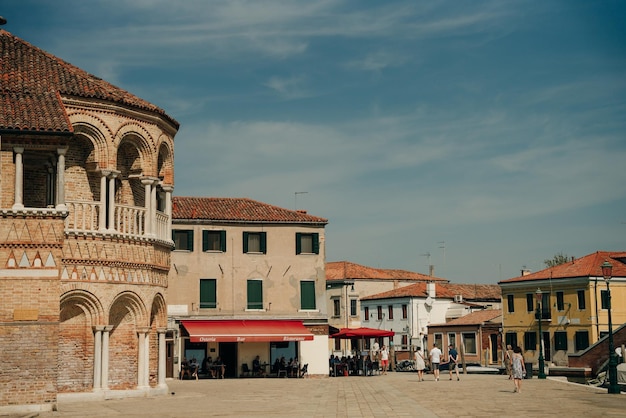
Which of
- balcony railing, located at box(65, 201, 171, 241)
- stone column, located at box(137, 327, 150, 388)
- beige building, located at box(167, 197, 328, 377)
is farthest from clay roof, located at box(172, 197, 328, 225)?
stone column, located at box(137, 327, 150, 388)

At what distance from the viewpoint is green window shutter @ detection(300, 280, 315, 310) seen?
1940 inches

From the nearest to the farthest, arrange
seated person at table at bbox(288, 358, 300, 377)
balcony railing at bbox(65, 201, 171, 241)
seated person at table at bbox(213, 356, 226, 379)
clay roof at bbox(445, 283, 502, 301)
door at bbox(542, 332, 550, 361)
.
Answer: balcony railing at bbox(65, 201, 171, 241)
seated person at table at bbox(213, 356, 226, 379)
seated person at table at bbox(288, 358, 300, 377)
door at bbox(542, 332, 550, 361)
clay roof at bbox(445, 283, 502, 301)

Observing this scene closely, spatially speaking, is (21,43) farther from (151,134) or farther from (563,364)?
(563,364)

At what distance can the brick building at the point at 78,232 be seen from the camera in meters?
23.6

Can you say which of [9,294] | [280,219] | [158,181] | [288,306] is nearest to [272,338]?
[288,306]

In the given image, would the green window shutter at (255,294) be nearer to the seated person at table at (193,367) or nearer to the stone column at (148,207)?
the seated person at table at (193,367)

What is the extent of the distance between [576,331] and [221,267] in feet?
91.8

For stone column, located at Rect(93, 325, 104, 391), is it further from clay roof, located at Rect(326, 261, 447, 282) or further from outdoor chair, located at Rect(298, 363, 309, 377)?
clay roof, located at Rect(326, 261, 447, 282)

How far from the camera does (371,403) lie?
87.5 ft

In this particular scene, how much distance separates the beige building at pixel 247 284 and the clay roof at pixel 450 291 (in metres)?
31.4

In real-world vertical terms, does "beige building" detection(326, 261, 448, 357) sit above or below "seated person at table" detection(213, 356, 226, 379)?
above

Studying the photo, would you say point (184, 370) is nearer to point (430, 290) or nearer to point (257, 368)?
point (257, 368)

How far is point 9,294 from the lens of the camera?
23.5 m

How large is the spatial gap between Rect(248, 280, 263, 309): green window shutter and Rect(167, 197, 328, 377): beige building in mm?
54
